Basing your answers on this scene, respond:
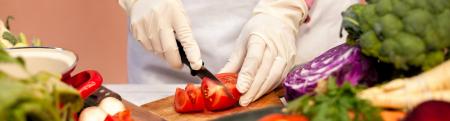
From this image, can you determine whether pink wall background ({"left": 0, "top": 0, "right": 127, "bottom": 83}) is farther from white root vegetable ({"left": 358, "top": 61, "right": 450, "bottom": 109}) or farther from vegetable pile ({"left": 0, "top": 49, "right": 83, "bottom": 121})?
vegetable pile ({"left": 0, "top": 49, "right": 83, "bottom": 121})

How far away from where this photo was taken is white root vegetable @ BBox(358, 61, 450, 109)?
2.00 feet

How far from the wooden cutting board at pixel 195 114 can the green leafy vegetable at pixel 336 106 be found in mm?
577

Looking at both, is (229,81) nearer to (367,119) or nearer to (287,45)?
(287,45)

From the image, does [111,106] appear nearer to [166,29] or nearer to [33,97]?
[166,29]

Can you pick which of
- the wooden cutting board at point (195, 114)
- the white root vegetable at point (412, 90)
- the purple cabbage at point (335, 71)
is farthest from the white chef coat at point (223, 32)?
the white root vegetable at point (412, 90)

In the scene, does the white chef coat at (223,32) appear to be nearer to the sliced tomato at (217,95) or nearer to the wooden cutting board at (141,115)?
the sliced tomato at (217,95)

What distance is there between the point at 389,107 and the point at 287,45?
639mm

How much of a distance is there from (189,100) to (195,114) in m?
0.03

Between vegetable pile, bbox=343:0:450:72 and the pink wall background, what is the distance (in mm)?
1961

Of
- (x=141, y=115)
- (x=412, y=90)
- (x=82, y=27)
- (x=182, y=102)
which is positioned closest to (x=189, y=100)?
(x=182, y=102)

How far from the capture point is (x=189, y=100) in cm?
A: 109

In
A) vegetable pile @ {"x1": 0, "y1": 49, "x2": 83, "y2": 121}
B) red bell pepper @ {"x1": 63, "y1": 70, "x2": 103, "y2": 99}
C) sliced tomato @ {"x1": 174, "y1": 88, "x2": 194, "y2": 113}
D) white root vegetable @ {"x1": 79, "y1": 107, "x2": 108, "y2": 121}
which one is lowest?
sliced tomato @ {"x1": 174, "y1": 88, "x2": 194, "y2": 113}

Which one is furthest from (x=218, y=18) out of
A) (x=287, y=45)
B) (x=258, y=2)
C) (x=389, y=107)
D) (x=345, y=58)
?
(x=389, y=107)

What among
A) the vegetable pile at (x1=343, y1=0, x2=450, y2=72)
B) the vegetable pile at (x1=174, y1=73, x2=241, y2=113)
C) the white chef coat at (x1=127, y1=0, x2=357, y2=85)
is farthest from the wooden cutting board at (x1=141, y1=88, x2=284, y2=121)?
the vegetable pile at (x1=343, y1=0, x2=450, y2=72)
